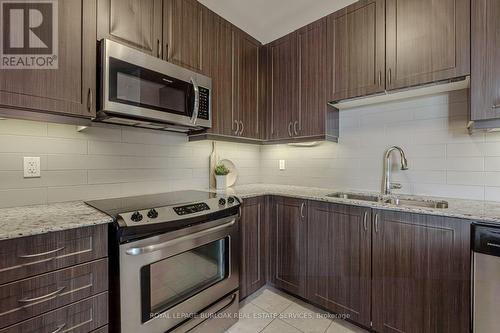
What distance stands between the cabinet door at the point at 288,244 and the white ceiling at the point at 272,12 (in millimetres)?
1821

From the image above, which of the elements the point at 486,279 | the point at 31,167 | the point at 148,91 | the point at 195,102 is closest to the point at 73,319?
the point at 31,167

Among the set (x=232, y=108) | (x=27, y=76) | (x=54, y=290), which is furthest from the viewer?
(x=232, y=108)

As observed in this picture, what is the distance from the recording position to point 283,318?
1.85 m

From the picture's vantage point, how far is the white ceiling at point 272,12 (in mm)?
2221

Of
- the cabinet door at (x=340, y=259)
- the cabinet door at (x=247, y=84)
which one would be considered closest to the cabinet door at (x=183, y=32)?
the cabinet door at (x=247, y=84)

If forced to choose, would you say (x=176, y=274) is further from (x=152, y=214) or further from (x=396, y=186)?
(x=396, y=186)

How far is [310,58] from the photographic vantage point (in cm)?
217

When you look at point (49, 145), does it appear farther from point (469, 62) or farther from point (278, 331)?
point (469, 62)

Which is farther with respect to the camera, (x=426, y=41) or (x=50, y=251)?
(x=426, y=41)

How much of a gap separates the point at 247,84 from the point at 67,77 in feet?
4.81

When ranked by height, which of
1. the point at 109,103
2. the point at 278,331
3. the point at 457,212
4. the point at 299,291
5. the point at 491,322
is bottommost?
the point at 278,331

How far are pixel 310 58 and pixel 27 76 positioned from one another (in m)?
1.99

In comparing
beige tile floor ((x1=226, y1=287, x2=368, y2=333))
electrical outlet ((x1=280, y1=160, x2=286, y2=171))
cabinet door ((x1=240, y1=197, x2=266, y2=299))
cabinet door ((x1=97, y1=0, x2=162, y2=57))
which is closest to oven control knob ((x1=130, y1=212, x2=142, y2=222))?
cabinet door ((x1=240, y1=197, x2=266, y2=299))

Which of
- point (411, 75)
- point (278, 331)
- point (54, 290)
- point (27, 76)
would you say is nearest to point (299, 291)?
point (278, 331)
